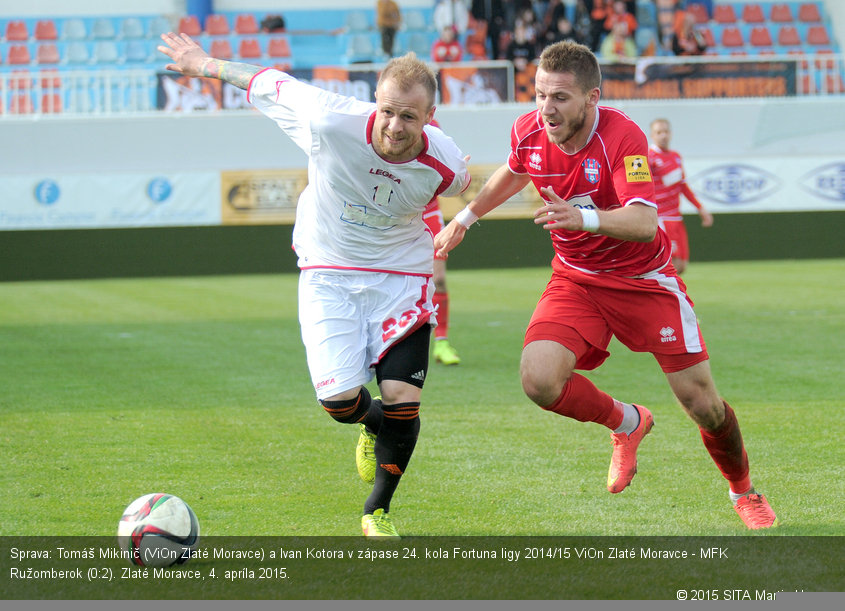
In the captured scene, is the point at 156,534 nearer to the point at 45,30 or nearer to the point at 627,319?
the point at 627,319

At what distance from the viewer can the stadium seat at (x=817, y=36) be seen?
25578 millimetres

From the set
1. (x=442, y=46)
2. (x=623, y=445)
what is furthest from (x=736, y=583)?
(x=442, y=46)

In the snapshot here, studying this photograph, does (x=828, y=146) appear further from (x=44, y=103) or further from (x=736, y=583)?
(x=736, y=583)

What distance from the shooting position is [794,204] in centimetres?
2147

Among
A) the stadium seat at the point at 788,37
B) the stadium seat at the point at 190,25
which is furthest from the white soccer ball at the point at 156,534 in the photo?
the stadium seat at the point at 788,37

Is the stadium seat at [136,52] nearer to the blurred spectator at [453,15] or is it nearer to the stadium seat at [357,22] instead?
the stadium seat at [357,22]

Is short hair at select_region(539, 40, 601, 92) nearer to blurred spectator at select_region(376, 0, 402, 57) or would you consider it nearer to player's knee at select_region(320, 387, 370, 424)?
player's knee at select_region(320, 387, 370, 424)

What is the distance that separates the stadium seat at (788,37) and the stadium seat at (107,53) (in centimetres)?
1548

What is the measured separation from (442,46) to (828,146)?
26.8ft

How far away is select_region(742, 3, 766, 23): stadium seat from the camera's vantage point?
86.8 feet

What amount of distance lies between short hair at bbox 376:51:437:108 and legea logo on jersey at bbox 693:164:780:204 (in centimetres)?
1796

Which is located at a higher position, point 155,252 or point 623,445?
point 623,445

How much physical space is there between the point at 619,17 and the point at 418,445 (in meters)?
18.4

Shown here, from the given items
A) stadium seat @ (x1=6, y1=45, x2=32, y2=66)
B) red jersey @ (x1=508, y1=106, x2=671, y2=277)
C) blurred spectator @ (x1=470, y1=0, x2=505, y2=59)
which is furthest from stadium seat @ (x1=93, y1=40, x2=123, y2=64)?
red jersey @ (x1=508, y1=106, x2=671, y2=277)
